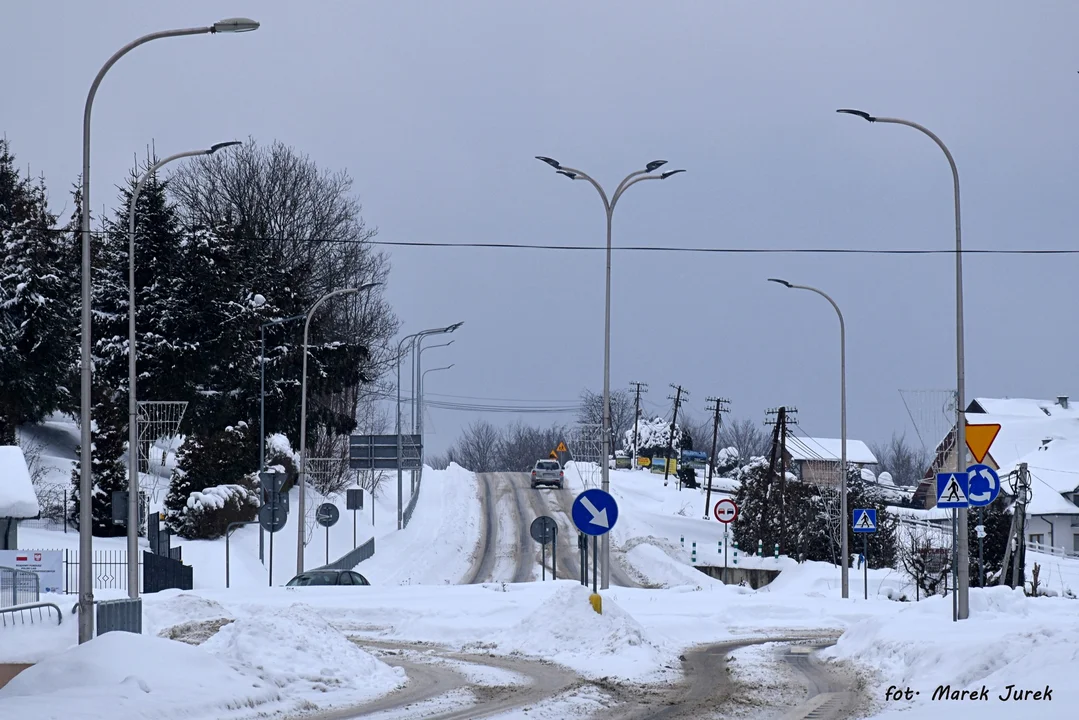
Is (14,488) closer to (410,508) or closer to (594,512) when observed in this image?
(594,512)

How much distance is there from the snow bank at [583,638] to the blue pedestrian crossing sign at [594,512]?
4.85ft

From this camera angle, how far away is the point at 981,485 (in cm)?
2059

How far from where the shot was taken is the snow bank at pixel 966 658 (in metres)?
11.2

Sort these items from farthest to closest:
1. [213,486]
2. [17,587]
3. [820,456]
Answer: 1. [820,456]
2. [213,486]
3. [17,587]

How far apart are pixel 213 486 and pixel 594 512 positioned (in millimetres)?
35873

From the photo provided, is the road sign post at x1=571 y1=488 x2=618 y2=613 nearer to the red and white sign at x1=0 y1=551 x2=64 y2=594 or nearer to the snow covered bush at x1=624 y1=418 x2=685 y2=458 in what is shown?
the red and white sign at x1=0 y1=551 x2=64 y2=594

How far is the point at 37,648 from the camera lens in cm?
1689

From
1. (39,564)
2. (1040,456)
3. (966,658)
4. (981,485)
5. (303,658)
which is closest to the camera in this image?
(966,658)

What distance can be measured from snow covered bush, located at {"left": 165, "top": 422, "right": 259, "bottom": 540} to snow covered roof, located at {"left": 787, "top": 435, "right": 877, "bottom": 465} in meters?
81.3

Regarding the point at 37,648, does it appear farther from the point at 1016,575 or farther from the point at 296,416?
the point at 296,416

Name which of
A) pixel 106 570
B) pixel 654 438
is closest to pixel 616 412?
pixel 654 438

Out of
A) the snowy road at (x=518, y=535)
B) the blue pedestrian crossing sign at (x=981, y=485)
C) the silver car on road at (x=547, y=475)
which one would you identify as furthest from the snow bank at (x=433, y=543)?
the blue pedestrian crossing sign at (x=981, y=485)

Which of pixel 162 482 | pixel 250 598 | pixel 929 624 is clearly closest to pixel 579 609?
pixel 929 624

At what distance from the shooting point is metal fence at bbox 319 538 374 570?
4641 cm
